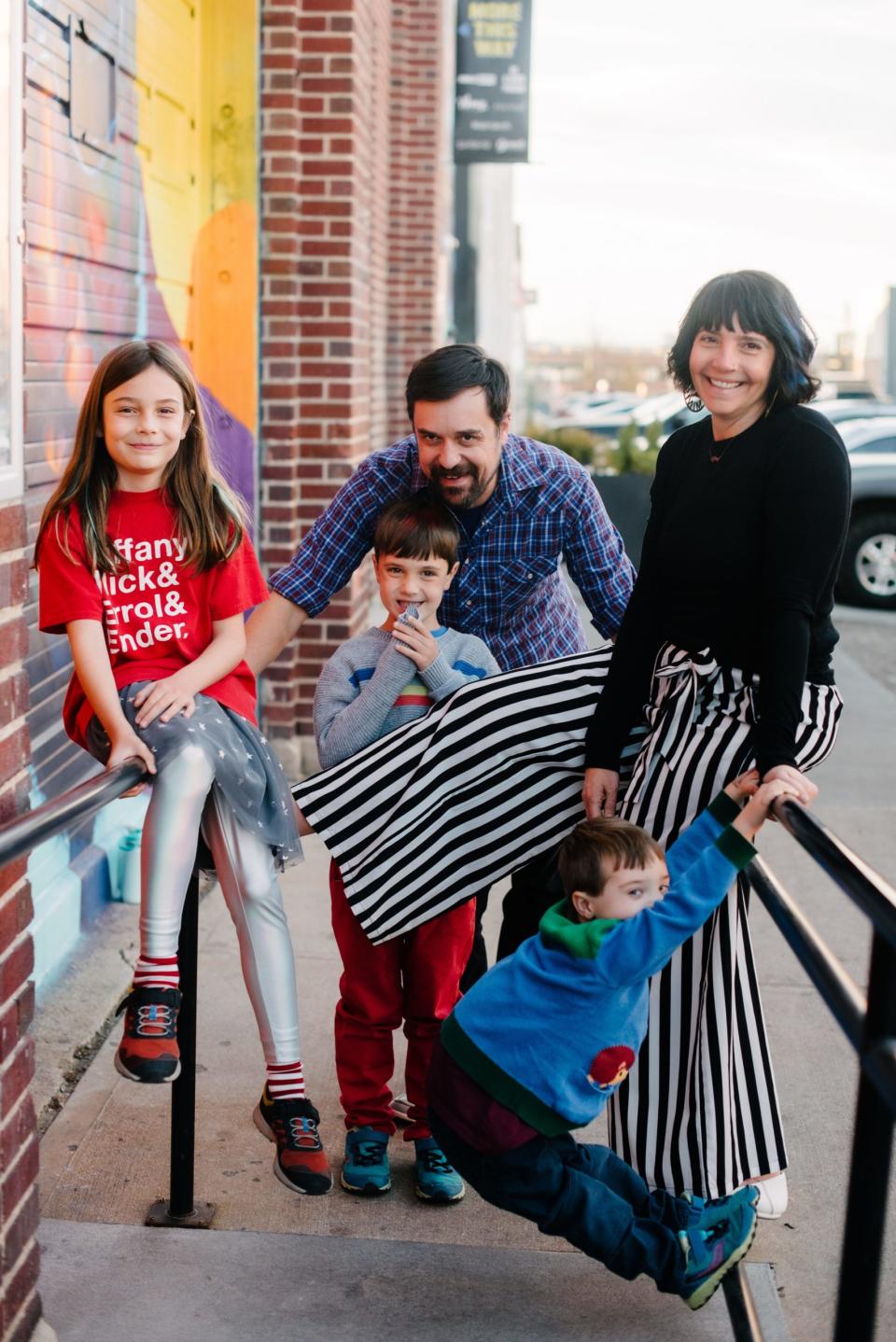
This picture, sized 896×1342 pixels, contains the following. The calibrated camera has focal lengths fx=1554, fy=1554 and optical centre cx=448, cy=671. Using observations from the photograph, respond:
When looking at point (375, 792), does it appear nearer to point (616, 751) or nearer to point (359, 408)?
point (616, 751)

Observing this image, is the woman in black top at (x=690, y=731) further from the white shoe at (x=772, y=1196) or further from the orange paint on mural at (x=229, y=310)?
the orange paint on mural at (x=229, y=310)

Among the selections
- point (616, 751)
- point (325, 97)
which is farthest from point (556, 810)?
point (325, 97)

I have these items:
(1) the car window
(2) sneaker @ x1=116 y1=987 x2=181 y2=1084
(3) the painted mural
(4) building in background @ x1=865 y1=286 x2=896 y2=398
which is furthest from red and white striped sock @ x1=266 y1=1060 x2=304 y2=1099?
(4) building in background @ x1=865 y1=286 x2=896 y2=398

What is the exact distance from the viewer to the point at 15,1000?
8.66 ft

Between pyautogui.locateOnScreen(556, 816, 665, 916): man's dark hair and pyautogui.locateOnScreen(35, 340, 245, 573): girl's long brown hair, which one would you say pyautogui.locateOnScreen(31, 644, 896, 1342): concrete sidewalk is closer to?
pyautogui.locateOnScreen(556, 816, 665, 916): man's dark hair

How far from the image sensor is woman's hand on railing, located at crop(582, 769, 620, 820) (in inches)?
125

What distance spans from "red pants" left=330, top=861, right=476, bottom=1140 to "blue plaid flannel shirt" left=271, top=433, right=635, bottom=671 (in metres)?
0.71

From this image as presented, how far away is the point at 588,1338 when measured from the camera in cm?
289

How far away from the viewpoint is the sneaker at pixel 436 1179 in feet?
11.1

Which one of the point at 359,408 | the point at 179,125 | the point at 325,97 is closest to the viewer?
the point at 179,125

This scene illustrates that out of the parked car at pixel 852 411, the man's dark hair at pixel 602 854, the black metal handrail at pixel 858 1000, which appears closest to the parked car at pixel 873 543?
the parked car at pixel 852 411

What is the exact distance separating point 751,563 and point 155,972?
4.35 feet

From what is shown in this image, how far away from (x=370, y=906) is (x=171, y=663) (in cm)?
67

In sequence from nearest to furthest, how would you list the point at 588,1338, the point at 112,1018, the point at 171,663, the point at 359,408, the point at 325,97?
the point at 588,1338 → the point at 171,663 → the point at 112,1018 → the point at 325,97 → the point at 359,408
